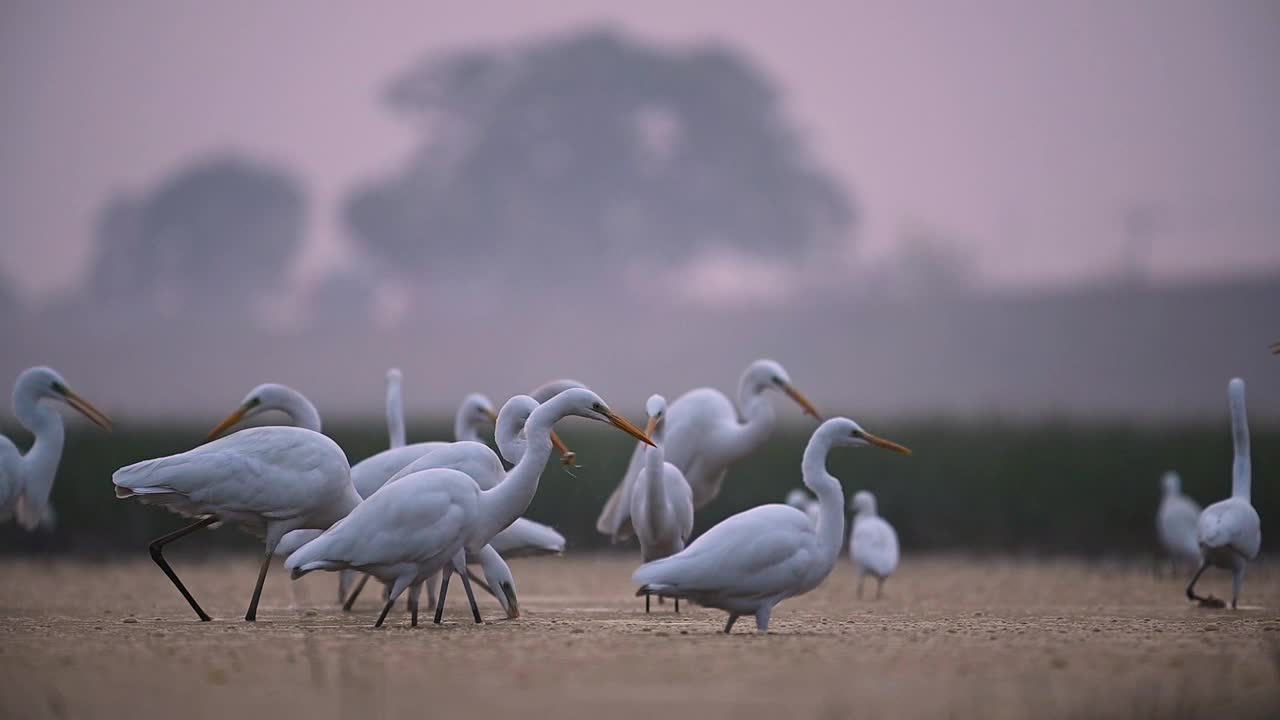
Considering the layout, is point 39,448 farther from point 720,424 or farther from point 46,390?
point 720,424

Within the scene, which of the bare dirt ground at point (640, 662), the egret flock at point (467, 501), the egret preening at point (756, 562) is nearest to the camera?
the bare dirt ground at point (640, 662)

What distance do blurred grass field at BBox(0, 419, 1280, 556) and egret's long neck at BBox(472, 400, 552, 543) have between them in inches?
490

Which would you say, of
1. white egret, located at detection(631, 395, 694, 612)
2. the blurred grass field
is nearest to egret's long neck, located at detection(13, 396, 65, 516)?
white egret, located at detection(631, 395, 694, 612)

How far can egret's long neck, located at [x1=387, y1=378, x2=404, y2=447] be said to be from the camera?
1434 cm

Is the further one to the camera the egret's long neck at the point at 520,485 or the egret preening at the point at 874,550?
the egret preening at the point at 874,550

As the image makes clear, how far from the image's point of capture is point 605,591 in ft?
51.8

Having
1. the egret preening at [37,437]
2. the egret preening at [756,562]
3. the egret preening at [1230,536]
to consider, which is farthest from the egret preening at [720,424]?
the egret preening at [756,562]

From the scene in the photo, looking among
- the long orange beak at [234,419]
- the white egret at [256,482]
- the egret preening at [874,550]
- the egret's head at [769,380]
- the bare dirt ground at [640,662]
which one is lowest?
the bare dirt ground at [640,662]

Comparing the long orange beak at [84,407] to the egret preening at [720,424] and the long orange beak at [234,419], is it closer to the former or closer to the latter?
the long orange beak at [234,419]

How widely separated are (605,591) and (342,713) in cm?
920

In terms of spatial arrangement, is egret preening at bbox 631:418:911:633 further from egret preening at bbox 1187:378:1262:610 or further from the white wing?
the white wing

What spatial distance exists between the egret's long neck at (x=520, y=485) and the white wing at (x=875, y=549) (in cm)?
535

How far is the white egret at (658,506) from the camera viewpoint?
1215cm

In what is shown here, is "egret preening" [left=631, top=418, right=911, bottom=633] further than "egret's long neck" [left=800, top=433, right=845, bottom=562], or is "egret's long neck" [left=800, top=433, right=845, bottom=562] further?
"egret's long neck" [left=800, top=433, right=845, bottom=562]
